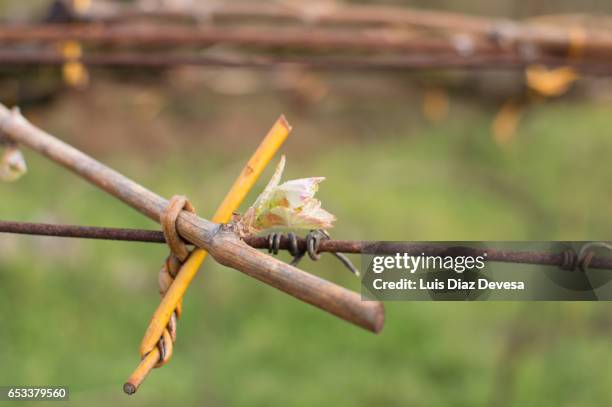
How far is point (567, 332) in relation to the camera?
84.1 inches

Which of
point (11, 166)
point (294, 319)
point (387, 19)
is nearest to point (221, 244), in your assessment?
point (11, 166)

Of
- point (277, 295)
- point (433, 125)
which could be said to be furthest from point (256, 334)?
point (433, 125)

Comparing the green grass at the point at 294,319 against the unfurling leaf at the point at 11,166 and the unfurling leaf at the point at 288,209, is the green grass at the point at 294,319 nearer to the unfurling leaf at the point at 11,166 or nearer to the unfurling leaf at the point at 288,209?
the unfurling leaf at the point at 11,166

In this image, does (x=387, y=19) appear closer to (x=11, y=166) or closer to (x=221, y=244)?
(x=11, y=166)

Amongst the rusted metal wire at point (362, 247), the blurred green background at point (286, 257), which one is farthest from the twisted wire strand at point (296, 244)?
the blurred green background at point (286, 257)

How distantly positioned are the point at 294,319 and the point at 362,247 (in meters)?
1.58

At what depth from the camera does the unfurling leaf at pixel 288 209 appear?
480 millimetres

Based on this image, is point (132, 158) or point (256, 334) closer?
point (256, 334)

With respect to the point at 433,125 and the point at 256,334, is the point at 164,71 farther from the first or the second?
the point at 433,125

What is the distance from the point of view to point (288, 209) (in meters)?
0.48

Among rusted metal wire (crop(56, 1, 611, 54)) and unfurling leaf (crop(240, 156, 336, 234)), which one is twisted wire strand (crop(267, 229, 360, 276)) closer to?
unfurling leaf (crop(240, 156, 336, 234))

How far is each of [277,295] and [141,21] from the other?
84 cm

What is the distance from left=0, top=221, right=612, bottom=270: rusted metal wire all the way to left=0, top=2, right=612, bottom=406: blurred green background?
3.81 feet

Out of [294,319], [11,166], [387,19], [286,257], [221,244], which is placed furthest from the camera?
[294,319]
